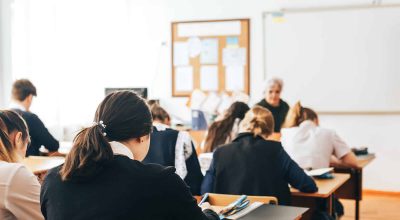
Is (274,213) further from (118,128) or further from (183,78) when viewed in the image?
(183,78)

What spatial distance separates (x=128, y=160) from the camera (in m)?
1.67

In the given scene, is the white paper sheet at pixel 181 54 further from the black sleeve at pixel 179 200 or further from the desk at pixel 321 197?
the black sleeve at pixel 179 200

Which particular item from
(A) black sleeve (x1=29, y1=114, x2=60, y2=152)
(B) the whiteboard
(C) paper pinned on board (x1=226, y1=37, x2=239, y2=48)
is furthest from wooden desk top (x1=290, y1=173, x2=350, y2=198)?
(C) paper pinned on board (x1=226, y1=37, x2=239, y2=48)

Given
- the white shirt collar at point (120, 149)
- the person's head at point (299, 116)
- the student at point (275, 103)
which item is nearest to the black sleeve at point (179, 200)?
the white shirt collar at point (120, 149)

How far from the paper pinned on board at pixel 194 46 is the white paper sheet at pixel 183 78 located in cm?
18

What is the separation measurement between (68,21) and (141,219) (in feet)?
17.7

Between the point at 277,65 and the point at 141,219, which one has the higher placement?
the point at 277,65

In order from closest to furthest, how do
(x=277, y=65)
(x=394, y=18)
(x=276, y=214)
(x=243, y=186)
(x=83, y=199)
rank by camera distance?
(x=83, y=199), (x=276, y=214), (x=243, y=186), (x=394, y=18), (x=277, y=65)

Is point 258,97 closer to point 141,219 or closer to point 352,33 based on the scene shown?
point 352,33

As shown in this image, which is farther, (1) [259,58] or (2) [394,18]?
(1) [259,58]

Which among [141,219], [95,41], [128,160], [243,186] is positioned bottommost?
[243,186]

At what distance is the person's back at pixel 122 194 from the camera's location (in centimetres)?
162

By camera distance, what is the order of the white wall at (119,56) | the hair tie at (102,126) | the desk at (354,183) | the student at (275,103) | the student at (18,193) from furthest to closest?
the white wall at (119,56) → the student at (275,103) → the desk at (354,183) → the student at (18,193) → the hair tie at (102,126)

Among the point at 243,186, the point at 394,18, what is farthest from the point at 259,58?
the point at 243,186
